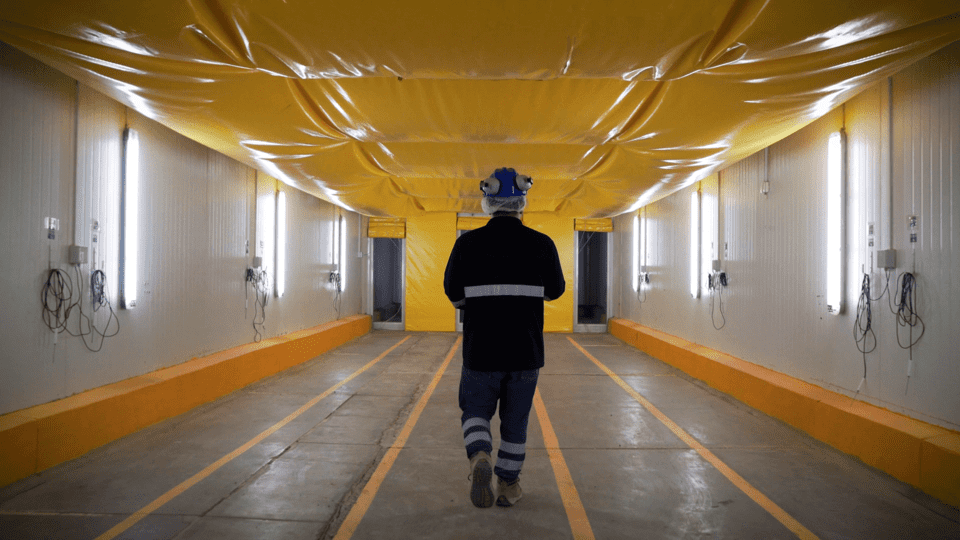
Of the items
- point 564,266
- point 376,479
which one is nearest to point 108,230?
point 376,479

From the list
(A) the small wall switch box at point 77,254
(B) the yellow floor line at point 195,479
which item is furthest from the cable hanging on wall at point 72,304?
(B) the yellow floor line at point 195,479

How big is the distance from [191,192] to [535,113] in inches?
182

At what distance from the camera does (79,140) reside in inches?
195

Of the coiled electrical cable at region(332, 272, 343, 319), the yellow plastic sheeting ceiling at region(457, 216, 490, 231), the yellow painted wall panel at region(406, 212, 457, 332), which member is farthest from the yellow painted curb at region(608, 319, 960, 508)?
the coiled electrical cable at region(332, 272, 343, 319)

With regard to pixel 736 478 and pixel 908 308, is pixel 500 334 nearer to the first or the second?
pixel 736 478

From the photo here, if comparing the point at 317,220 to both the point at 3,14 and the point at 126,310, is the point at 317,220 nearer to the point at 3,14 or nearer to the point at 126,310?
the point at 126,310

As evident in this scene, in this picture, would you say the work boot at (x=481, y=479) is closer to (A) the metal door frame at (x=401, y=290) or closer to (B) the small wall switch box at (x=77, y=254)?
(B) the small wall switch box at (x=77, y=254)

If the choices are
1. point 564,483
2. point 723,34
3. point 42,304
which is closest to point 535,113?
point 723,34

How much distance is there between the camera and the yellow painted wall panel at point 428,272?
1509 centimetres

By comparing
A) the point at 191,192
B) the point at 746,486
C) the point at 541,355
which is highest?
the point at 191,192

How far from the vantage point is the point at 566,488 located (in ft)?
12.9

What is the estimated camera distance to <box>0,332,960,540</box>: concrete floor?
330cm

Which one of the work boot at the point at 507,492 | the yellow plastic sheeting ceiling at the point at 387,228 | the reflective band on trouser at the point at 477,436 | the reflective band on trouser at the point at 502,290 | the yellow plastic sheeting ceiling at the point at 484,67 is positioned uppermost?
the yellow plastic sheeting ceiling at the point at 484,67

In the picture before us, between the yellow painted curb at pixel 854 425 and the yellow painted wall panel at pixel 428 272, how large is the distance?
8376 millimetres
